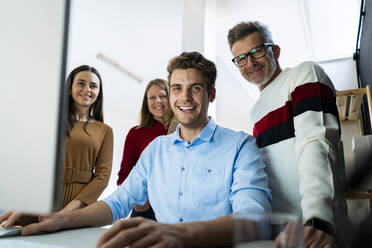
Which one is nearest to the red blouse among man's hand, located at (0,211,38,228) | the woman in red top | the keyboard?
the woman in red top

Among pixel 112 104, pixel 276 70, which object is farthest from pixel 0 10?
pixel 112 104

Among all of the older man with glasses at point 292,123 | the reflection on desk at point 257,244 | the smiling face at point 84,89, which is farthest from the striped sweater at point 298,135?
the smiling face at point 84,89

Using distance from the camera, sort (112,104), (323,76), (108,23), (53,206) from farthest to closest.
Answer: (112,104)
(108,23)
(323,76)
(53,206)

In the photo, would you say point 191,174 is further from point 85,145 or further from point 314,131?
point 85,145

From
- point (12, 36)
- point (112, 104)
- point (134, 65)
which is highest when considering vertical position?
point (134, 65)

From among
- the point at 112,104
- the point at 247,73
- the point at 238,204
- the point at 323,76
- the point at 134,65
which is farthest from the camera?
the point at 112,104

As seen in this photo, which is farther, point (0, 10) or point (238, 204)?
point (238, 204)

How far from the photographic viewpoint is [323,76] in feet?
3.03

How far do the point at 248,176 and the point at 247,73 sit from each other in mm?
492

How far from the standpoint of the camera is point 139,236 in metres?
0.43

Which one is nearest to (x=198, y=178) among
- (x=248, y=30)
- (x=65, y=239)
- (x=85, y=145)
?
(x=65, y=239)

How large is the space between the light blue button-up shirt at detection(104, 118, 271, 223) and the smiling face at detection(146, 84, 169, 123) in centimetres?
63

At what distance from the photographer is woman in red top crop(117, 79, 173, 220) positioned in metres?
1.58

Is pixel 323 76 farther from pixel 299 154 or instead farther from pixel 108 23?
pixel 108 23
